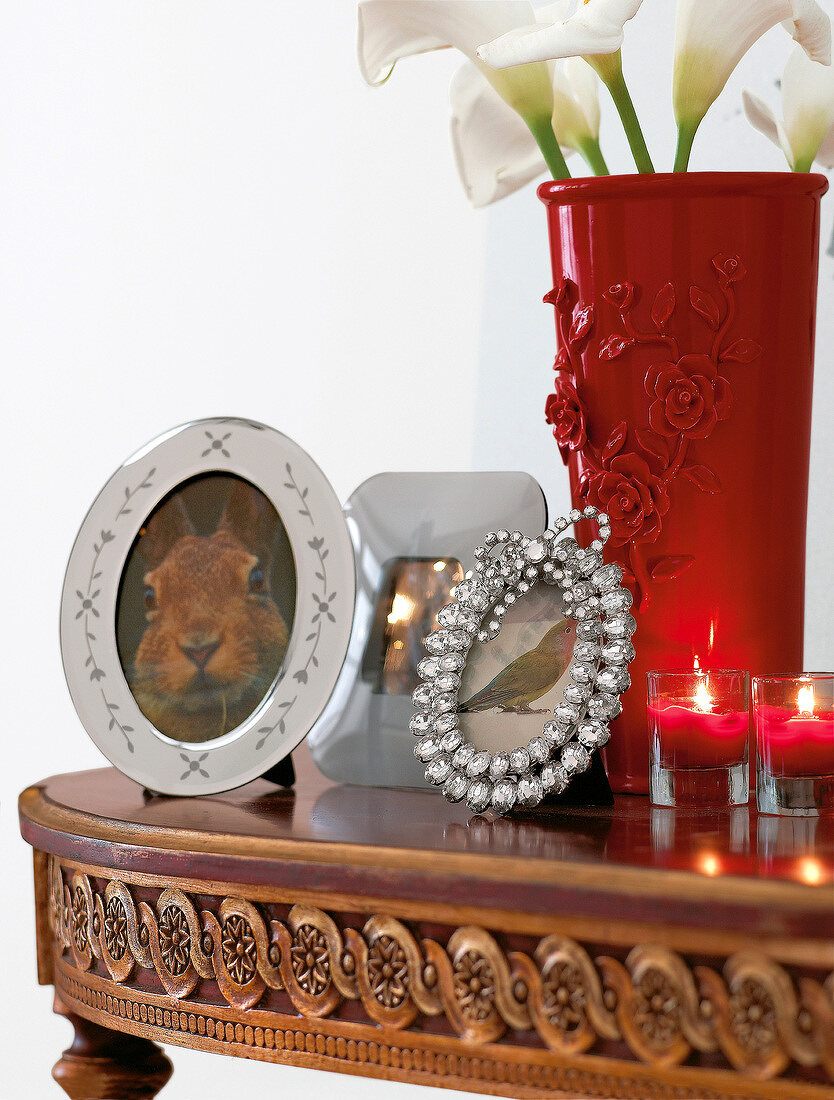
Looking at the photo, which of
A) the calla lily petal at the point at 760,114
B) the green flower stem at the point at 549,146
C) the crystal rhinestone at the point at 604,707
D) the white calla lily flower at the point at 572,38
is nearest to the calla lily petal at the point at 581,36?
the white calla lily flower at the point at 572,38

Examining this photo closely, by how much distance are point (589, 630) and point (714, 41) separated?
33 centimetres

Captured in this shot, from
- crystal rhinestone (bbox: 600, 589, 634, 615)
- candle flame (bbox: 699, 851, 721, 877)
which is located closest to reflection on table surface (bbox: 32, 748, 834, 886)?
candle flame (bbox: 699, 851, 721, 877)

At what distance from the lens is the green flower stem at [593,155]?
2.42 ft

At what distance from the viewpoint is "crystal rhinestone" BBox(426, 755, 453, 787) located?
620 mm

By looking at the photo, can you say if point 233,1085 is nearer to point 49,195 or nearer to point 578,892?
point 578,892

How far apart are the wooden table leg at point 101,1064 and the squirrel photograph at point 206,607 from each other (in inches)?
7.1

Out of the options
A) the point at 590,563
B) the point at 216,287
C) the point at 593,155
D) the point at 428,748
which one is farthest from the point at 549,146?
the point at 216,287

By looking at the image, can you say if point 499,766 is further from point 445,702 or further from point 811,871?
point 811,871

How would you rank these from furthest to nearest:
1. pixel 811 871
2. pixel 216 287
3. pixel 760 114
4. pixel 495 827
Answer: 1. pixel 216 287
2. pixel 760 114
3. pixel 495 827
4. pixel 811 871

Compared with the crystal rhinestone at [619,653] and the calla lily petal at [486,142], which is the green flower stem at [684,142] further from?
the crystal rhinestone at [619,653]

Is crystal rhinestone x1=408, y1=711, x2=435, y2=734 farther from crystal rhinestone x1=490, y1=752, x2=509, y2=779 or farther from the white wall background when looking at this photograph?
the white wall background

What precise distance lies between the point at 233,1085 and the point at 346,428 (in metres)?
0.65

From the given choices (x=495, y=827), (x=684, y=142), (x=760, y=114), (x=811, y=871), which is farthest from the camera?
(x=760, y=114)

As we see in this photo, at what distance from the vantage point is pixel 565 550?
0.64 metres
